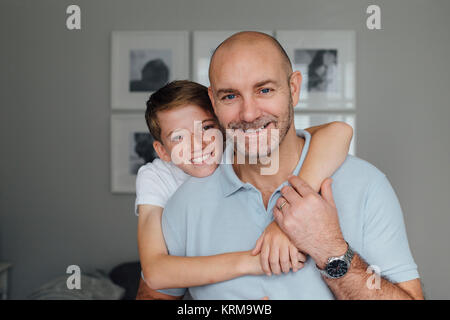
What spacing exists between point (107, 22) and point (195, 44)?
0.45 m

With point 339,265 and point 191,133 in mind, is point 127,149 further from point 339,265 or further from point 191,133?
point 339,265

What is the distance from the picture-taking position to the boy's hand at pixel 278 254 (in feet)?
2.15

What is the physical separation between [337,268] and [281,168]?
217 mm

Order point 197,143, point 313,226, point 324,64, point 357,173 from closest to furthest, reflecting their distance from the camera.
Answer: point 313,226 < point 357,173 < point 197,143 < point 324,64

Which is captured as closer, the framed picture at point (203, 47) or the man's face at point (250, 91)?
the man's face at point (250, 91)

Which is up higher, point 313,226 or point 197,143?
point 197,143

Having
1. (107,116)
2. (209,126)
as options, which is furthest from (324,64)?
(209,126)

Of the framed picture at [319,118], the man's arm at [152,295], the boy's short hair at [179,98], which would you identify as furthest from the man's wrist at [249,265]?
the framed picture at [319,118]

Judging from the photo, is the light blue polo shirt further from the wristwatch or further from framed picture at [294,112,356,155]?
framed picture at [294,112,356,155]

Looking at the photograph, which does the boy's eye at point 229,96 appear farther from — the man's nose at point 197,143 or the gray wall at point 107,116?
the gray wall at point 107,116

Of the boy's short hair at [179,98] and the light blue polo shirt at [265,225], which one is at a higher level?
the boy's short hair at [179,98]

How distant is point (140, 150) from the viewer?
2.05 meters

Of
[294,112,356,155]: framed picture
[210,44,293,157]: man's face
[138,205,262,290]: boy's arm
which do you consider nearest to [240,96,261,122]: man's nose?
[210,44,293,157]: man's face

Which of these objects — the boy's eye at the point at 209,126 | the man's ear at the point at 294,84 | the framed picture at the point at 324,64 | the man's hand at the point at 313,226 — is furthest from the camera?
the framed picture at the point at 324,64
